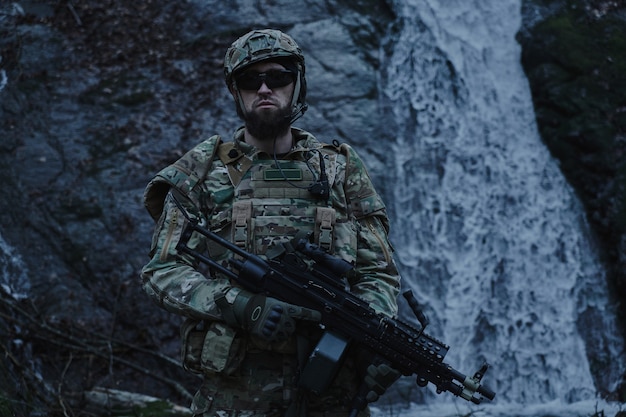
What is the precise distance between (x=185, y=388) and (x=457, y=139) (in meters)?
5.01

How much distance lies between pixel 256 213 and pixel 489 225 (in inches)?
260

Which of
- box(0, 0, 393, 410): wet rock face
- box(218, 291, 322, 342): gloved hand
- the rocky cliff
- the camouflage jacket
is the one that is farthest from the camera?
box(0, 0, 393, 410): wet rock face

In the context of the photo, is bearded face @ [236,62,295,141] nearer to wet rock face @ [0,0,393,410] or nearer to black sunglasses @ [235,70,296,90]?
black sunglasses @ [235,70,296,90]

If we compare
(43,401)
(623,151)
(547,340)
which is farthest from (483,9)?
(43,401)

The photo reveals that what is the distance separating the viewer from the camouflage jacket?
11.4ft

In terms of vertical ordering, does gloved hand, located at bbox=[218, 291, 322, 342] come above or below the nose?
below

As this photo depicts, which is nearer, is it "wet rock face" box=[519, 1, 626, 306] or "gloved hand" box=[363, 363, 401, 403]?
"gloved hand" box=[363, 363, 401, 403]

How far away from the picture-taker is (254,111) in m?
3.65

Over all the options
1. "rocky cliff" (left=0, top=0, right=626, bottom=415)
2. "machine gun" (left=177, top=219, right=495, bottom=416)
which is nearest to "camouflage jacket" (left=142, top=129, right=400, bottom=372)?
"machine gun" (left=177, top=219, right=495, bottom=416)

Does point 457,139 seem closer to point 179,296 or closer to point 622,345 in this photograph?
point 622,345

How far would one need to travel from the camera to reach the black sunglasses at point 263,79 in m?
3.69

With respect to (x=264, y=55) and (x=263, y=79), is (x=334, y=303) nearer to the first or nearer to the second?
(x=263, y=79)

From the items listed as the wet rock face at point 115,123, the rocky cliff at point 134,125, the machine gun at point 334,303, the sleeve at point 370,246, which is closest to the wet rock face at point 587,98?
the rocky cliff at point 134,125

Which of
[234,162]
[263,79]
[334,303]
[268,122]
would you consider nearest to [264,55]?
[263,79]
